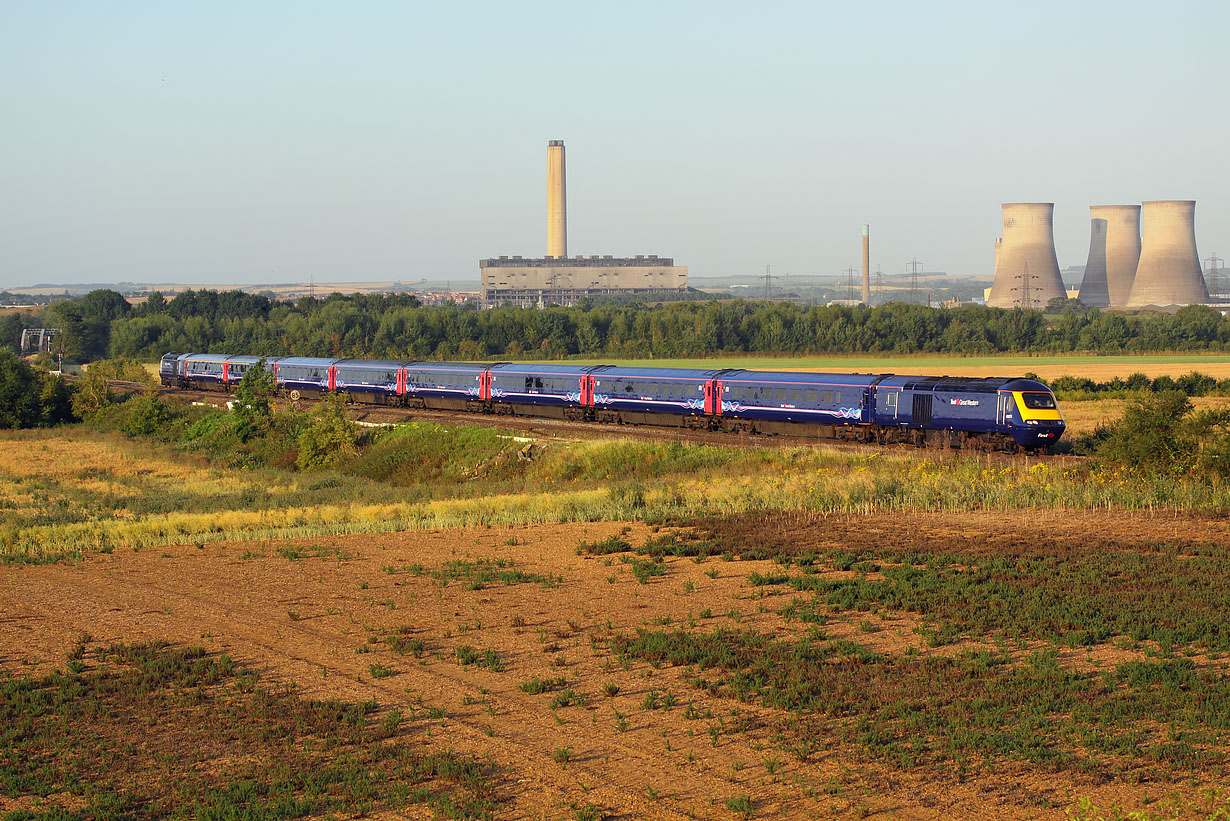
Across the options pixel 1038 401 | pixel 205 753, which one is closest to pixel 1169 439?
pixel 1038 401

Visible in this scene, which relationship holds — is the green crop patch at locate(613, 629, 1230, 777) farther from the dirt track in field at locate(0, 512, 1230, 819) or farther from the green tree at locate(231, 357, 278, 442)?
the green tree at locate(231, 357, 278, 442)

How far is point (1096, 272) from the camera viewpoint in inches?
7333

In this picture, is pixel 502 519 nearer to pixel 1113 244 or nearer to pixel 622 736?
pixel 622 736

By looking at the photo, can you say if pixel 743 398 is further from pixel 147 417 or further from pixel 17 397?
pixel 17 397

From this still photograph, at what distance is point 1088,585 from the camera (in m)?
19.1

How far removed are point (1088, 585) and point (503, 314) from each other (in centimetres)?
12006

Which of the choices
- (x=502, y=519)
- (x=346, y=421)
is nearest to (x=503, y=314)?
(x=346, y=421)

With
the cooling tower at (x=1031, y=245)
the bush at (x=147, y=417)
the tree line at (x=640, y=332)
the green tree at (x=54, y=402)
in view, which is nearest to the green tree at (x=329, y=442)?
the bush at (x=147, y=417)

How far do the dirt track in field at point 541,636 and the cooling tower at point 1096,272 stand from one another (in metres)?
173

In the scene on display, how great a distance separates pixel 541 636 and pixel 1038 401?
24.8m

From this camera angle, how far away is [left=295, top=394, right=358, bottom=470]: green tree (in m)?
50.0

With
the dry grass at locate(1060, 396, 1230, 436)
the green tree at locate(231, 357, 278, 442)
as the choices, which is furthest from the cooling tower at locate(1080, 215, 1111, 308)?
the green tree at locate(231, 357, 278, 442)

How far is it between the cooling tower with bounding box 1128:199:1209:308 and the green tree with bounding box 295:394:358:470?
127531 millimetres

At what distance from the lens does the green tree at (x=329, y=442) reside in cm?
5003
